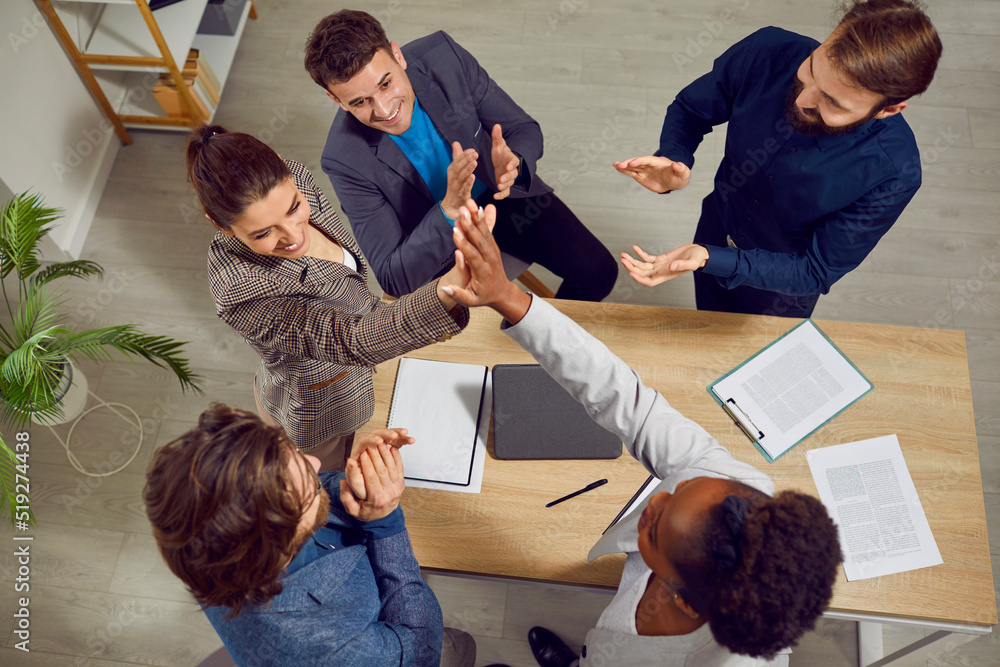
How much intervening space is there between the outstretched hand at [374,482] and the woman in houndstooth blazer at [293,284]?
21cm

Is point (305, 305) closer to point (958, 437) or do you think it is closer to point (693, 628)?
point (693, 628)

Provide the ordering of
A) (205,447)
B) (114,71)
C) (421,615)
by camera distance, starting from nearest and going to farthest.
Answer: (205,447), (421,615), (114,71)

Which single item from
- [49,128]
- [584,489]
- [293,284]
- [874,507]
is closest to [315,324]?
[293,284]

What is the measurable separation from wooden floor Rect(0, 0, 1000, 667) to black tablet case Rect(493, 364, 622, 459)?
3.10ft

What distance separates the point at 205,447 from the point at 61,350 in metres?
1.15

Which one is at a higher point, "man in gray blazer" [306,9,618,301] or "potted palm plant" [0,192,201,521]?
"man in gray blazer" [306,9,618,301]

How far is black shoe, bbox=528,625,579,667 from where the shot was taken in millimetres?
2213

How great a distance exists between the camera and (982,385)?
2.62 metres

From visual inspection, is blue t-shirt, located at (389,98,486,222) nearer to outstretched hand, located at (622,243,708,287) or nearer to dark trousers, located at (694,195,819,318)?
outstretched hand, located at (622,243,708,287)

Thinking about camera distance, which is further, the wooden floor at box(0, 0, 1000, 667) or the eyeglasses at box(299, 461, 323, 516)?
the wooden floor at box(0, 0, 1000, 667)

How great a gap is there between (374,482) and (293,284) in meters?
0.52

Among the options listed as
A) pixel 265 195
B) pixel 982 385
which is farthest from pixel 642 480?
pixel 982 385

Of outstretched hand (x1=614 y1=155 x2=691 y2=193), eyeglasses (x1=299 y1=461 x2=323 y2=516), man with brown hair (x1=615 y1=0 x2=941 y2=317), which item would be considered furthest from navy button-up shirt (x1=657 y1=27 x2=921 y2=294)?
eyeglasses (x1=299 y1=461 x2=323 y2=516)

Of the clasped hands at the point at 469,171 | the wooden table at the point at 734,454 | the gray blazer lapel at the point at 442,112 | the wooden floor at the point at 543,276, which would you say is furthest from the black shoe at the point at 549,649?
the gray blazer lapel at the point at 442,112
